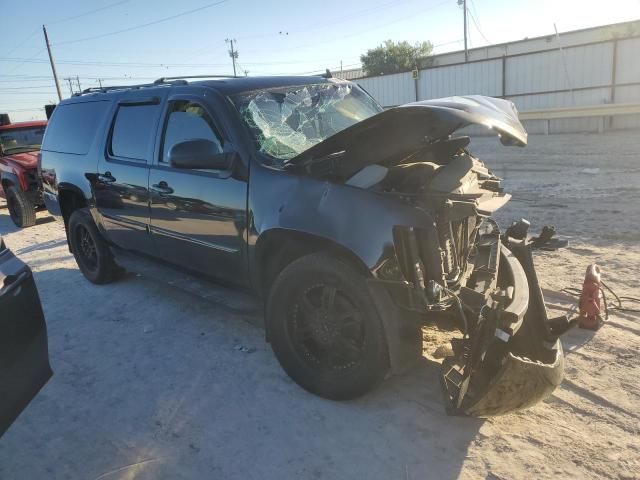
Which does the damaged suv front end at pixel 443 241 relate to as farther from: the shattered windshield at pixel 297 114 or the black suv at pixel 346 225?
the shattered windshield at pixel 297 114

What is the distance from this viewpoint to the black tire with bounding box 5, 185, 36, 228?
9.45 meters

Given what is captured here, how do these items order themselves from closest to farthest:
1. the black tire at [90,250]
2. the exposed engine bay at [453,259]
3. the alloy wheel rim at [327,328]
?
the exposed engine bay at [453,259] < the alloy wheel rim at [327,328] < the black tire at [90,250]

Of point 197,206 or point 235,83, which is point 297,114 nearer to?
point 235,83

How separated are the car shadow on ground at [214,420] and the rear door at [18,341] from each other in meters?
0.57

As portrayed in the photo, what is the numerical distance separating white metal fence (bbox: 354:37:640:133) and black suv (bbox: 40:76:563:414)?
16.3m

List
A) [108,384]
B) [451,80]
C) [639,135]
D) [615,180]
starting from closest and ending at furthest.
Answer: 1. [108,384]
2. [615,180]
3. [639,135]
4. [451,80]

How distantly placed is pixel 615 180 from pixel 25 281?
934 cm

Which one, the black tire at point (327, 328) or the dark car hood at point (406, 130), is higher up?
the dark car hood at point (406, 130)

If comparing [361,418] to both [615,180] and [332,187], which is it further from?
[615,180]

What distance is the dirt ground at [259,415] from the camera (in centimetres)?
261

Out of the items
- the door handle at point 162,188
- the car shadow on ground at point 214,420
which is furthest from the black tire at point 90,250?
the door handle at point 162,188

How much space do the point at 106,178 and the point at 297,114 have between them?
219cm

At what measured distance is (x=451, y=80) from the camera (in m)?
22.2

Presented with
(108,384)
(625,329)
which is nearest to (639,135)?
(625,329)
